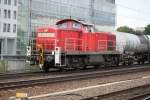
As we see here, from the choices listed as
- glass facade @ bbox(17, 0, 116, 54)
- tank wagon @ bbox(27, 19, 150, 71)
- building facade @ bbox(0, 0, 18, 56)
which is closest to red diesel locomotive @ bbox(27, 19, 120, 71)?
tank wagon @ bbox(27, 19, 150, 71)

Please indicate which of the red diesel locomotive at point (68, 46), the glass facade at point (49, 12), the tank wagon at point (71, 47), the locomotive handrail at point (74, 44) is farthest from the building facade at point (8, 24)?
the locomotive handrail at point (74, 44)

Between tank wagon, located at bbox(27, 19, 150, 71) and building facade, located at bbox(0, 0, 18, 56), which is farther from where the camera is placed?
building facade, located at bbox(0, 0, 18, 56)

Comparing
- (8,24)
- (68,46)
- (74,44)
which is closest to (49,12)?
(8,24)

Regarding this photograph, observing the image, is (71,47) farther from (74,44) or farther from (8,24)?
(8,24)

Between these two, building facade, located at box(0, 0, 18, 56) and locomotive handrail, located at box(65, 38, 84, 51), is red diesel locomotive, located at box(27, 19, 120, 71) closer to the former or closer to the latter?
locomotive handrail, located at box(65, 38, 84, 51)

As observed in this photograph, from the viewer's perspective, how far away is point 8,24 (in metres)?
87.8

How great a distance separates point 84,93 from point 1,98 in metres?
3.20

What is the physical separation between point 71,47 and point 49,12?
203 ft

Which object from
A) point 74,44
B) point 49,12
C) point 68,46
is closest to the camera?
point 68,46

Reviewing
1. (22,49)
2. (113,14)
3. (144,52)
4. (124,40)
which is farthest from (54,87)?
(113,14)

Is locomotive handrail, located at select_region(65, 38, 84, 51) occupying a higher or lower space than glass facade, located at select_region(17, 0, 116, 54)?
lower

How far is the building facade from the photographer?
3337 inches

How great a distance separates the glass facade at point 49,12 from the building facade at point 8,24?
387 cm

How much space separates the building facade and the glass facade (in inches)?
152
